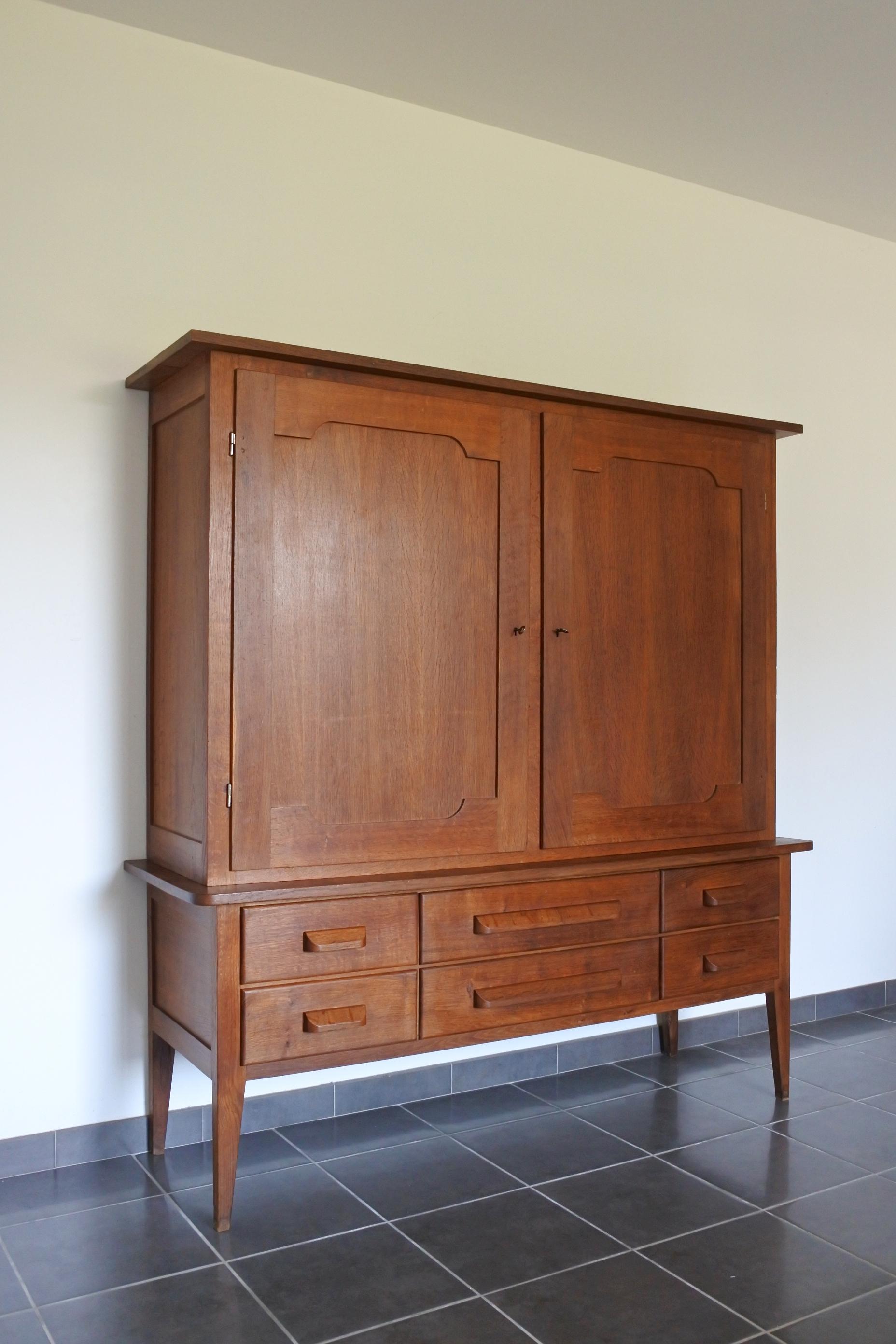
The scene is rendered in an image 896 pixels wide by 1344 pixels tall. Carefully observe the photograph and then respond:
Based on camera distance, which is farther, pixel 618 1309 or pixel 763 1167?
pixel 763 1167

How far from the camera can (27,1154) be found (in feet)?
8.63

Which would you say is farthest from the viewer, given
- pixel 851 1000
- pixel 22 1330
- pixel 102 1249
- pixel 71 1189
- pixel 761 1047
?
pixel 851 1000

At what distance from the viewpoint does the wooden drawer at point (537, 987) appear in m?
2.63

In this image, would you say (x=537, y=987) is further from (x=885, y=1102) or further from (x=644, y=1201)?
(x=885, y=1102)

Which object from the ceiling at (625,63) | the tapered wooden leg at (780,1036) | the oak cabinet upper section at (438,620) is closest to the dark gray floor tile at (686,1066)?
the tapered wooden leg at (780,1036)

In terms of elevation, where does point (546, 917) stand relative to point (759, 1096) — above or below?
above

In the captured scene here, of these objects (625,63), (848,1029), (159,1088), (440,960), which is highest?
(625,63)

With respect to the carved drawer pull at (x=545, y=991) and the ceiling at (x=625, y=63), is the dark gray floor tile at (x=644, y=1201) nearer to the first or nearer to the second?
the carved drawer pull at (x=545, y=991)

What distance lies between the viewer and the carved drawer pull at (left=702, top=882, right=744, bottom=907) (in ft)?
9.98

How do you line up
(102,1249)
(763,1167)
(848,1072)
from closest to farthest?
(102,1249) < (763,1167) < (848,1072)

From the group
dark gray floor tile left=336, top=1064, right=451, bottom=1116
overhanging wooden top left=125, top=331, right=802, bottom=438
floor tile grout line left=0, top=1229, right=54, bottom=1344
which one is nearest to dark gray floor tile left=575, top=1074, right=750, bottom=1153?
dark gray floor tile left=336, top=1064, right=451, bottom=1116

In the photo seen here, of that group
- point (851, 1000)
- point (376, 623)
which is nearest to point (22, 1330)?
point (376, 623)

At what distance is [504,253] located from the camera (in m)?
3.36

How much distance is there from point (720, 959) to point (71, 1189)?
66.0 inches
